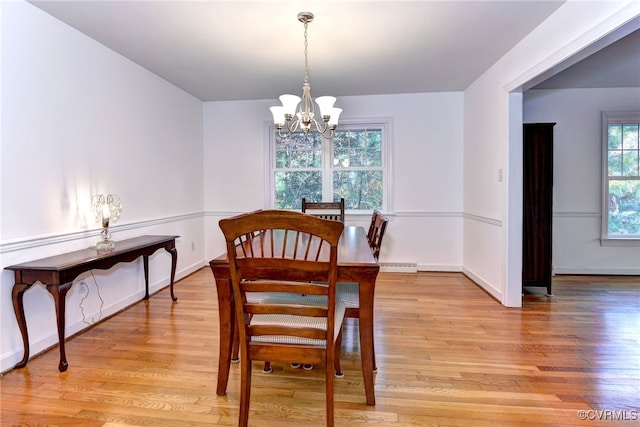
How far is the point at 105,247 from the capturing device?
2.43 m

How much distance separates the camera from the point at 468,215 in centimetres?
410

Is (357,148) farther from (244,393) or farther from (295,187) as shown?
(244,393)

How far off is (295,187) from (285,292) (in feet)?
10.7

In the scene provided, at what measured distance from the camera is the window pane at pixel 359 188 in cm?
445

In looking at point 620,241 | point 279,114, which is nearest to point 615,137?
point 620,241

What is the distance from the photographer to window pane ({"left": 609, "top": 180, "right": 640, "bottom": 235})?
13.2ft

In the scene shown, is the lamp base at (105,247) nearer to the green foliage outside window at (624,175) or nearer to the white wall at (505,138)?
the white wall at (505,138)

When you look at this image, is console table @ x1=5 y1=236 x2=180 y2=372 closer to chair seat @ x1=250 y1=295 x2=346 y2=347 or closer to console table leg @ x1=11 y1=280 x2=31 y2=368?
console table leg @ x1=11 y1=280 x2=31 y2=368

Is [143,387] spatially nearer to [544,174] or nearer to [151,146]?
[151,146]

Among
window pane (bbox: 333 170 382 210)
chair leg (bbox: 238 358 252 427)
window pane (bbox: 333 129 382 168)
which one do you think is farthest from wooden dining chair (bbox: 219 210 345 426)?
window pane (bbox: 333 129 382 168)

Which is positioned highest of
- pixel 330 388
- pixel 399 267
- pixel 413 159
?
pixel 413 159

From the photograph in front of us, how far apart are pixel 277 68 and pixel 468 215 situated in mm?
2872

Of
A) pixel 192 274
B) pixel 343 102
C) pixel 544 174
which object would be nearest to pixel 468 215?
pixel 544 174

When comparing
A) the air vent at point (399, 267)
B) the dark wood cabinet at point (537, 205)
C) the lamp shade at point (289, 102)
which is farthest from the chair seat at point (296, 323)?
the air vent at point (399, 267)
